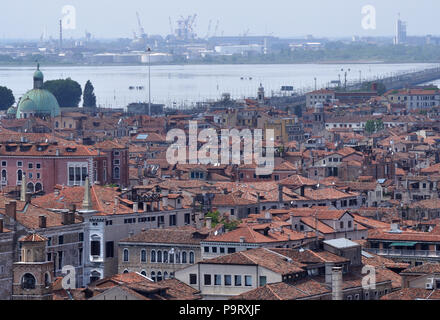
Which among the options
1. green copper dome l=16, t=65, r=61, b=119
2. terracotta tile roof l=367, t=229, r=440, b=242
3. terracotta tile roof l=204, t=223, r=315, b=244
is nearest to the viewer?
terracotta tile roof l=204, t=223, r=315, b=244

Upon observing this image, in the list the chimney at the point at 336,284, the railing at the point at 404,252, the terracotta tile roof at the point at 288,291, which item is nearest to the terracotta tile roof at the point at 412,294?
the chimney at the point at 336,284

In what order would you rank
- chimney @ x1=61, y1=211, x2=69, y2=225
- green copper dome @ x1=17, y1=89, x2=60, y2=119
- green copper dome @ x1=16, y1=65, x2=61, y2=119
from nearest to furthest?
chimney @ x1=61, y1=211, x2=69, y2=225
green copper dome @ x1=16, y1=65, x2=61, y2=119
green copper dome @ x1=17, y1=89, x2=60, y2=119

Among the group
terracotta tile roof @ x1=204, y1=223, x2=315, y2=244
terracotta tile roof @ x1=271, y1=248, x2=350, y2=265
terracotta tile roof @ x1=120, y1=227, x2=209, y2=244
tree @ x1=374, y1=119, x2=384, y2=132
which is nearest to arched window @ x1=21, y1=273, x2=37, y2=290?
terracotta tile roof @ x1=271, y1=248, x2=350, y2=265

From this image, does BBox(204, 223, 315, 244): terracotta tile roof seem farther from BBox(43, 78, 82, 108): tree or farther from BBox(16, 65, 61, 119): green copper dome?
BBox(43, 78, 82, 108): tree

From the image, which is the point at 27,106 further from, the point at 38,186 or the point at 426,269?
the point at 426,269

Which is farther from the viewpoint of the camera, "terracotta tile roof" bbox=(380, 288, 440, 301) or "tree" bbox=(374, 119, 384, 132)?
"tree" bbox=(374, 119, 384, 132)

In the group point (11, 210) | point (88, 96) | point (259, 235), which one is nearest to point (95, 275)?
point (11, 210)
